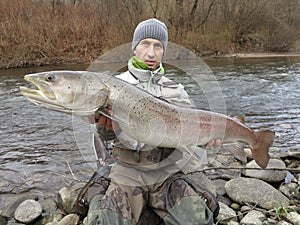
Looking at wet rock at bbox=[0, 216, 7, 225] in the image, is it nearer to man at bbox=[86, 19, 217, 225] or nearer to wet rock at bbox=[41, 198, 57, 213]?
wet rock at bbox=[41, 198, 57, 213]

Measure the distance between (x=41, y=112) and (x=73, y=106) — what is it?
528cm

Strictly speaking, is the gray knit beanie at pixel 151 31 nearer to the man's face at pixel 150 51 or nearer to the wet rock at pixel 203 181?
the man's face at pixel 150 51

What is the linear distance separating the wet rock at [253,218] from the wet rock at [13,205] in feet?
7.41

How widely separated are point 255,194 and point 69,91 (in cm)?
216

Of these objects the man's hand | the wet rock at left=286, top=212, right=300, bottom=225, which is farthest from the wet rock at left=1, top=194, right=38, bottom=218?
the wet rock at left=286, top=212, right=300, bottom=225

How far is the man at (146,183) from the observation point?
2.46m

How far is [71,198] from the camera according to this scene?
129 inches

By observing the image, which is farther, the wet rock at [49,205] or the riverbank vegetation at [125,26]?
the riverbank vegetation at [125,26]

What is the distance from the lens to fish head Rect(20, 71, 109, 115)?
7.25ft

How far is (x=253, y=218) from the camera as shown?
9.54ft

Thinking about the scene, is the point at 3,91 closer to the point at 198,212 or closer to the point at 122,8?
the point at 198,212

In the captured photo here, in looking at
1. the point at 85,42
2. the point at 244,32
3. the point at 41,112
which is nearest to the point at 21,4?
the point at 85,42

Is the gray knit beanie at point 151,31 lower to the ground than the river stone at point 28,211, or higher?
higher

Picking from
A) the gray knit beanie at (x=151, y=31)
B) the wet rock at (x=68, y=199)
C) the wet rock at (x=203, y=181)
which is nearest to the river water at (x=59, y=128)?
the wet rock at (x=68, y=199)
